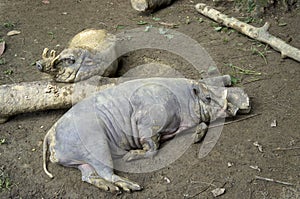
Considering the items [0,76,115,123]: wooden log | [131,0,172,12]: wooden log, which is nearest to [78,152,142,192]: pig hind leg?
[0,76,115,123]: wooden log

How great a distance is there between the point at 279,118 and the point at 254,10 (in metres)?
2.05

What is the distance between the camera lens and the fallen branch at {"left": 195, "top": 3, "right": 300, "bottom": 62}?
4.68m

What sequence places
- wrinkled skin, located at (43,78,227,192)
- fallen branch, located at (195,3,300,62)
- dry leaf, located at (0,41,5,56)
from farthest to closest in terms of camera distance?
dry leaf, located at (0,41,5,56), fallen branch, located at (195,3,300,62), wrinkled skin, located at (43,78,227,192)

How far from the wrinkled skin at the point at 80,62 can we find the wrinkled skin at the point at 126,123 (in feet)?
1.82

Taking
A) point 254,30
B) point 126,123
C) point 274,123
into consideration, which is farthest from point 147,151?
point 254,30

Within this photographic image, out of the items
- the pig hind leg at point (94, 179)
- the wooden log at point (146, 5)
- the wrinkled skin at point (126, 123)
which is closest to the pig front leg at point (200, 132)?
the wrinkled skin at point (126, 123)

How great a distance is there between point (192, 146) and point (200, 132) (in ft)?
0.45

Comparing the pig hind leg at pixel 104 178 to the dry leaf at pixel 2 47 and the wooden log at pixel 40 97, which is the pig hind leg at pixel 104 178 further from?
the dry leaf at pixel 2 47

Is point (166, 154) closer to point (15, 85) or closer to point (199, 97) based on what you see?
point (199, 97)

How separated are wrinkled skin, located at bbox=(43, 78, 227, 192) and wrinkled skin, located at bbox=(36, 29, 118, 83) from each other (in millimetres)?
554

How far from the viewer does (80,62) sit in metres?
4.27

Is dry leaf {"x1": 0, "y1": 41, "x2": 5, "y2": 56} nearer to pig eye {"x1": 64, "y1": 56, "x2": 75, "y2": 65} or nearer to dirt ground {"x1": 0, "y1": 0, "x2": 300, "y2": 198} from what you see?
dirt ground {"x1": 0, "y1": 0, "x2": 300, "y2": 198}

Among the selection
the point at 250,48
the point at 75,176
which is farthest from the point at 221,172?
the point at 250,48

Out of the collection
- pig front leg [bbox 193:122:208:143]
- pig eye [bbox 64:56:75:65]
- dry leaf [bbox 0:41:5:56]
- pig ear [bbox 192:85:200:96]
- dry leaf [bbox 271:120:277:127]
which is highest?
pig eye [bbox 64:56:75:65]
